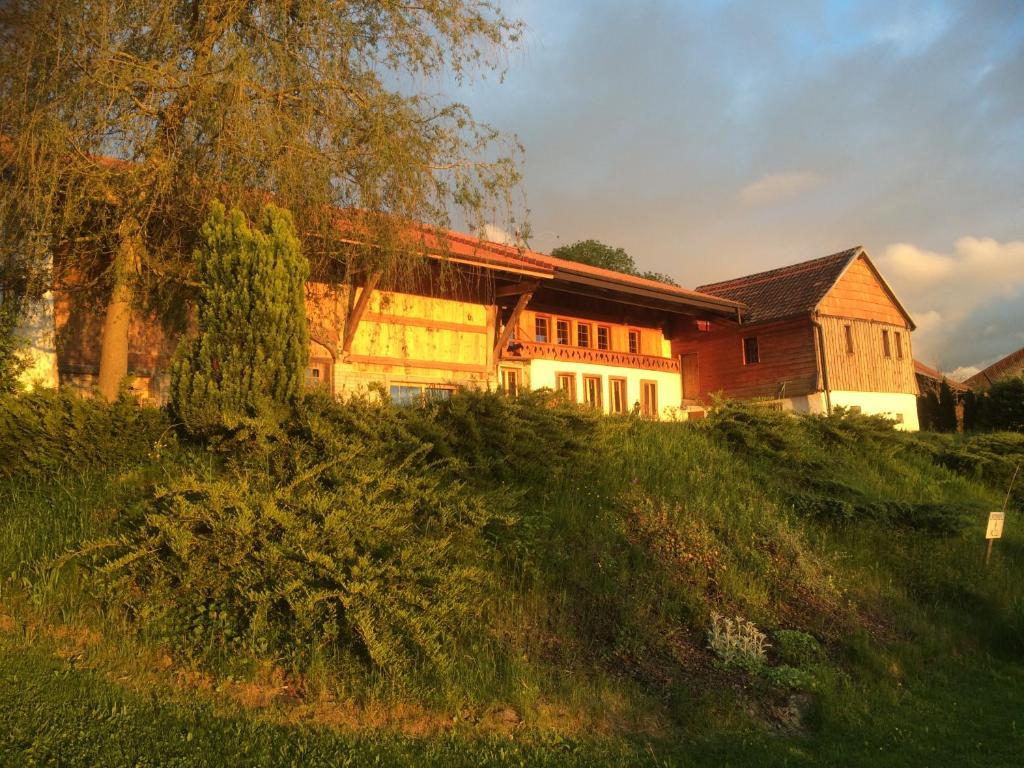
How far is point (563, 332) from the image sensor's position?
27.8 metres

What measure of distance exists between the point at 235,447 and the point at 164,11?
619 cm

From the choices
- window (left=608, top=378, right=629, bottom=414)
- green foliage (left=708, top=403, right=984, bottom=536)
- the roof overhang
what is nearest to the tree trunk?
green foliage (left=708, top=403, right=984, bottom=536)

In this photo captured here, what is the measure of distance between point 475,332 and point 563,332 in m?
6.45

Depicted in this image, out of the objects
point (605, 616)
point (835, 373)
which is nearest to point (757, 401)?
point (605, 616)

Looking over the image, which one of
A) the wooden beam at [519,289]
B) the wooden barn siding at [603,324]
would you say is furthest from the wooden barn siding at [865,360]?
the wooden beam at [519,289]

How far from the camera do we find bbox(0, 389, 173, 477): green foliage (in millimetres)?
8789

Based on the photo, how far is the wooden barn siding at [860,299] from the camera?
31.3 meters

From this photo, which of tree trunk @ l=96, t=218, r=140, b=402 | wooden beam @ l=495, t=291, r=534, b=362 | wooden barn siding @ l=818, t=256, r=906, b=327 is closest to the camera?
tree trunk @ l=96, t=218, r=140, b=402

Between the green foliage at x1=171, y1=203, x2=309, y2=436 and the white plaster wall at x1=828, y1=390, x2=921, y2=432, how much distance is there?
2478cm

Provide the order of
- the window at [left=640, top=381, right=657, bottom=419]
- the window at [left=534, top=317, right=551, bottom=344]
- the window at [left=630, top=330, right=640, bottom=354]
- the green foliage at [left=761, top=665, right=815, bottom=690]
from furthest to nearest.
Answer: the window at [left=630, top=330, right=640, bottom=354]
the window at [left=640, top=381, right=657, bottom=419]
the window at [left=534, top=317, right=551, bottom=344]
the green foliage at [left=761, top=665, right=815, bottom=690]

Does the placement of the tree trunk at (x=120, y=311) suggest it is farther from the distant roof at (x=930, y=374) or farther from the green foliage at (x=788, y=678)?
the distant roof at (x=930, y=374)

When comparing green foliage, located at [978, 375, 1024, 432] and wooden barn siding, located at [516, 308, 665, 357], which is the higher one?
wooden barn siding, located at [516, 308, 665, 357]

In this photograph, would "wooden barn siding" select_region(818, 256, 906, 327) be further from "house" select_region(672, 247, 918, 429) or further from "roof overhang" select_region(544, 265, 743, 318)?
"roof overhang" select_region(544, 265, 743, 318)

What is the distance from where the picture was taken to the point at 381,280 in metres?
14.9
